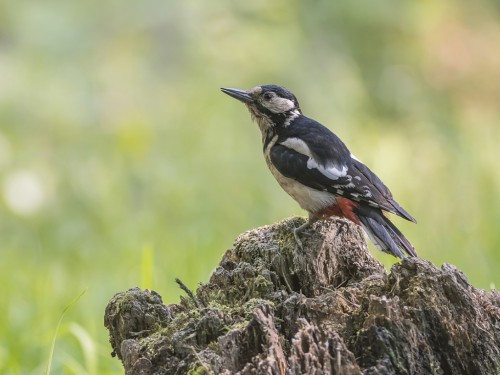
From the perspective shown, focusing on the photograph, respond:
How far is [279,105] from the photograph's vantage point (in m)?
4.80

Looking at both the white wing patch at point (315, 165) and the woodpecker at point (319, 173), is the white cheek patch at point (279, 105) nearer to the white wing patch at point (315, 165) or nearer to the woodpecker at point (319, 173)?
the woodpecker at point (319, 173)

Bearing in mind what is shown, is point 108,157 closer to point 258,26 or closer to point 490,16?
point 258,26

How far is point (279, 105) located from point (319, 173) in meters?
0.59

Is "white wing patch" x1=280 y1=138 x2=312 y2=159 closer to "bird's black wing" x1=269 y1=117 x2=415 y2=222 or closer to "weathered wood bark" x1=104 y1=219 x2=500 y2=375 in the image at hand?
"bird's black wing" x1=269 y1=117 x2=415 y2=222

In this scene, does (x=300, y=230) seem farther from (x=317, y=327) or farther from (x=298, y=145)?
(x=298, y=145)

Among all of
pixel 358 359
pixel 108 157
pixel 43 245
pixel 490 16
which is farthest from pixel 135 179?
pixel 358 359

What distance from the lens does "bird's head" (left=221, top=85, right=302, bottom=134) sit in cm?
479

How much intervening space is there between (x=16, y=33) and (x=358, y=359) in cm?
739

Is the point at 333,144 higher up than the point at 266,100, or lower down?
lower down

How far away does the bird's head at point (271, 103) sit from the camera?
4.79 meters

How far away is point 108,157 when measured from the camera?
26.8 ft

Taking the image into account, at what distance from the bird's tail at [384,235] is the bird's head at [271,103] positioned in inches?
35.5

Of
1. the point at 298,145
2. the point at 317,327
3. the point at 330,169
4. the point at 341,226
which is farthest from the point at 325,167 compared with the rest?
the point at 317,327

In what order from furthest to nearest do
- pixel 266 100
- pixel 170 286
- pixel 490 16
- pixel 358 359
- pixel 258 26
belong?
pixel 490 16, pixel 258 26, pixel 170 286, pixel 266 100, pixel 358 359
